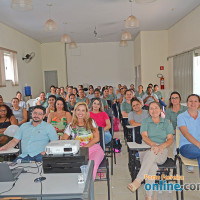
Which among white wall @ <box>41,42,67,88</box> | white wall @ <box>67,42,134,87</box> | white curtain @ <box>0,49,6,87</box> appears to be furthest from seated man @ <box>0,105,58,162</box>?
white wall @ <box>67,42,134,87</box>

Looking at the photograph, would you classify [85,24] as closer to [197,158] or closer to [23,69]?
[23,69]

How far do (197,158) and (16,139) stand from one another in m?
2.11

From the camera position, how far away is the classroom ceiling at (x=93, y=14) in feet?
19.7

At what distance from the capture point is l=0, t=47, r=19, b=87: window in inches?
289

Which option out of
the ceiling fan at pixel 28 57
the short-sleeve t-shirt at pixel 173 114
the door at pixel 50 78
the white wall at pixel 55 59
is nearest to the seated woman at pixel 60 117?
the short-sleeve t-shirt at pixel 173 114

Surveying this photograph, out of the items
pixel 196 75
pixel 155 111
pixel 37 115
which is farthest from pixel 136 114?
pixel 196 75

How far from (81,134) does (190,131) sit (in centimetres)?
136

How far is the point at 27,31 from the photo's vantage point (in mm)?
8977

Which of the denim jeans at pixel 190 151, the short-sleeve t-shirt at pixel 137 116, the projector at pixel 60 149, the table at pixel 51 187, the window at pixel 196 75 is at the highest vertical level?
the window at pixel 196 75

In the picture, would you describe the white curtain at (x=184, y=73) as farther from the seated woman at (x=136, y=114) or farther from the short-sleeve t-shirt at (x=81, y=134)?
the short-sleeve t-shirt at (x=81, y=134)

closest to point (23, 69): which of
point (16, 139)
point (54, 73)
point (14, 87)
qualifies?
point (14, 87)

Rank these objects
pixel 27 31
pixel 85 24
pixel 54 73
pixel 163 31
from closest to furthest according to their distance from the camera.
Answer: pixel 85 24, pixel 27 31, pixel 163 31, pixel 54 73

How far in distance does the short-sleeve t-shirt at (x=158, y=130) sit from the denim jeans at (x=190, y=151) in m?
0.23

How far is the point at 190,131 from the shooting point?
271cm
